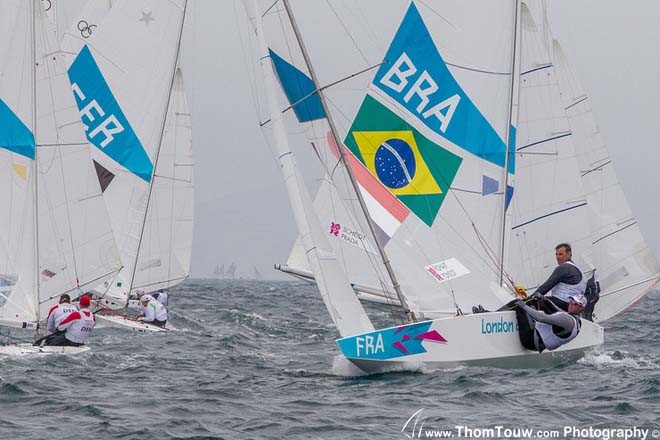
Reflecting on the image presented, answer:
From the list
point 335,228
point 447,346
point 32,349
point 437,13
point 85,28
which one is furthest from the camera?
point 85,28

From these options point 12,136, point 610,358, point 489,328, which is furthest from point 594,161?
point 12,136

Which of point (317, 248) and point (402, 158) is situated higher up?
point (402, 158)

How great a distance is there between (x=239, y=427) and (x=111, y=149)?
14788mm

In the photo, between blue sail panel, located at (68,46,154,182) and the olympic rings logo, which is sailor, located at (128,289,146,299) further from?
the olympic rings logo

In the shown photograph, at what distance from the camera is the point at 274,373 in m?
15.7

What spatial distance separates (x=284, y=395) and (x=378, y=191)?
553 cm

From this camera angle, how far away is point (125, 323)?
23.0 metres

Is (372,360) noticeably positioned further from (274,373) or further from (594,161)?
(594,161)

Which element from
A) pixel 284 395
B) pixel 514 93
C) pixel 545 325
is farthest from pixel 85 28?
pixel 284 395

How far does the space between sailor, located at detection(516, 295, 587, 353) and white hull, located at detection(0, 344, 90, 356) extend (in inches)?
248

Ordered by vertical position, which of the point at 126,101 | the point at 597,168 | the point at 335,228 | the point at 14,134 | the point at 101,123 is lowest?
the point at 335,228

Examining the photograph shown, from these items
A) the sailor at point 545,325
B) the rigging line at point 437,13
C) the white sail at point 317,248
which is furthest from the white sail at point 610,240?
the white sail at point 317,248

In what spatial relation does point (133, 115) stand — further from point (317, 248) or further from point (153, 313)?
point (317, 248)

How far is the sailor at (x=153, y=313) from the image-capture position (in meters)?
23.4
